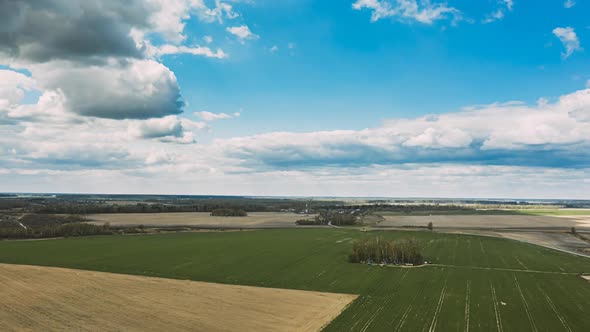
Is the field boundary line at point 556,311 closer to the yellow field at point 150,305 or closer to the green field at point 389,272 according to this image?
the green field at point 389,272

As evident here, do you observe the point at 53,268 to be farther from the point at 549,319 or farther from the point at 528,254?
the point at 528,254

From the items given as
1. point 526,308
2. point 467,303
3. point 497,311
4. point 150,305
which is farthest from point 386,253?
point 150,305

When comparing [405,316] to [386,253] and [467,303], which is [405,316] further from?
[386,253]

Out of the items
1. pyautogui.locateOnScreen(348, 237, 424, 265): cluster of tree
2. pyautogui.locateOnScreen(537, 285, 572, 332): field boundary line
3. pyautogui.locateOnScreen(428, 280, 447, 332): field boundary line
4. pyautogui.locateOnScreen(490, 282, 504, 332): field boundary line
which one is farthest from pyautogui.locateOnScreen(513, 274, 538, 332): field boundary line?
pyautogui.locateOnScreen(348, 237, 424, 265): cluster of tree

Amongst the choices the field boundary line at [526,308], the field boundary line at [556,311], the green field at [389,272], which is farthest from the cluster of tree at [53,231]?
the field boundary line at [556,311]

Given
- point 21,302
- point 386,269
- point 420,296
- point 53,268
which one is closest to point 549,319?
point 420,296

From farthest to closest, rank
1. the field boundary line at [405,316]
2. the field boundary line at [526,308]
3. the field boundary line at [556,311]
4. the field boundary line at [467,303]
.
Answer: the field boundary line at [526,308]
the field boundary line at [556,311]
the field boundary line at [467,303]
the field boundary line at [405,316]
